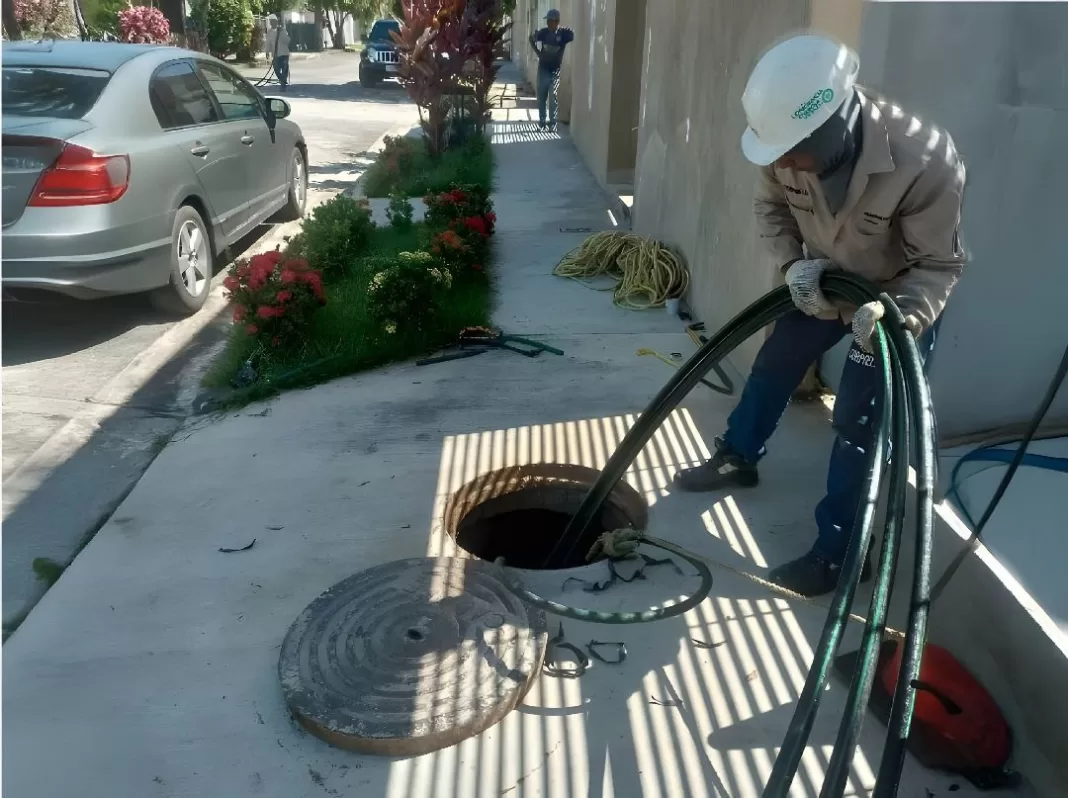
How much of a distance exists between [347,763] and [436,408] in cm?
224

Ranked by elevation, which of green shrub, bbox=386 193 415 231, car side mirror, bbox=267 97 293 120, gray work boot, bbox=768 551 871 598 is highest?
car side mirror, bbox=267 97 293 120

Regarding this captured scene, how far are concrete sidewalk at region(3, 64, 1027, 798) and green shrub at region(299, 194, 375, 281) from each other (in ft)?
6.08

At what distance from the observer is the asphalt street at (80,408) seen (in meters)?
3.38

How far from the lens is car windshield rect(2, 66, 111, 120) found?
4996mm

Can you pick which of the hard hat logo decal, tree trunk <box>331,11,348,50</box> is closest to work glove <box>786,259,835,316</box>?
the hard hat logo decal

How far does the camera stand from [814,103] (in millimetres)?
2336

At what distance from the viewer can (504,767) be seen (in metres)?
2.24

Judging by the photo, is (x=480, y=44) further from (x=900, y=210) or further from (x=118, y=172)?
(x=900, y=210)

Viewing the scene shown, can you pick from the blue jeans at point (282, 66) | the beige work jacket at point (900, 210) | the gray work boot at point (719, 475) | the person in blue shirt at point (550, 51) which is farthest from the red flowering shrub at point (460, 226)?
the blue jeans at point (282, 66)

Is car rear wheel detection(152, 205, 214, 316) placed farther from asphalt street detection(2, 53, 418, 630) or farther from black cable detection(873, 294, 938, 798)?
black cable detection(873, 294, 938, 798)

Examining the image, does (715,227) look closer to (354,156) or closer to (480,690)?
(480,690)

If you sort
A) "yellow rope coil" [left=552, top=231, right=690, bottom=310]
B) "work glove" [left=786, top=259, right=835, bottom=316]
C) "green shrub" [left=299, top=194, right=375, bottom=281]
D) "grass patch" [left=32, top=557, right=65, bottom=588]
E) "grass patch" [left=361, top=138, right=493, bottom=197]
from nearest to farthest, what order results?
"work glove" [left=786, top=259, right=835, bottom=316]
"grass patch" [left=32, top=557, right=65, bottom=588]
"yellow rope coil" [left=552, top=231, right=690, bottom=310]
"green shrub" [left=299, top=194, right=375, bottom=281]
"grass patch" [left=361, top=138, right=493, bottom=197]

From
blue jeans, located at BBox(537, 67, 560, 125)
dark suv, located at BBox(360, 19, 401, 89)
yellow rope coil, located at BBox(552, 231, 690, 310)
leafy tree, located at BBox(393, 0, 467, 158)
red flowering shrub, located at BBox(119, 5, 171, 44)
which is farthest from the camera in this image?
dark suv, located at BBox(360, 19, 401, 89)

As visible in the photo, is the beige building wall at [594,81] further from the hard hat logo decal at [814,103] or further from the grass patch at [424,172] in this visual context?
the hard hat logo decal at [814,103]
